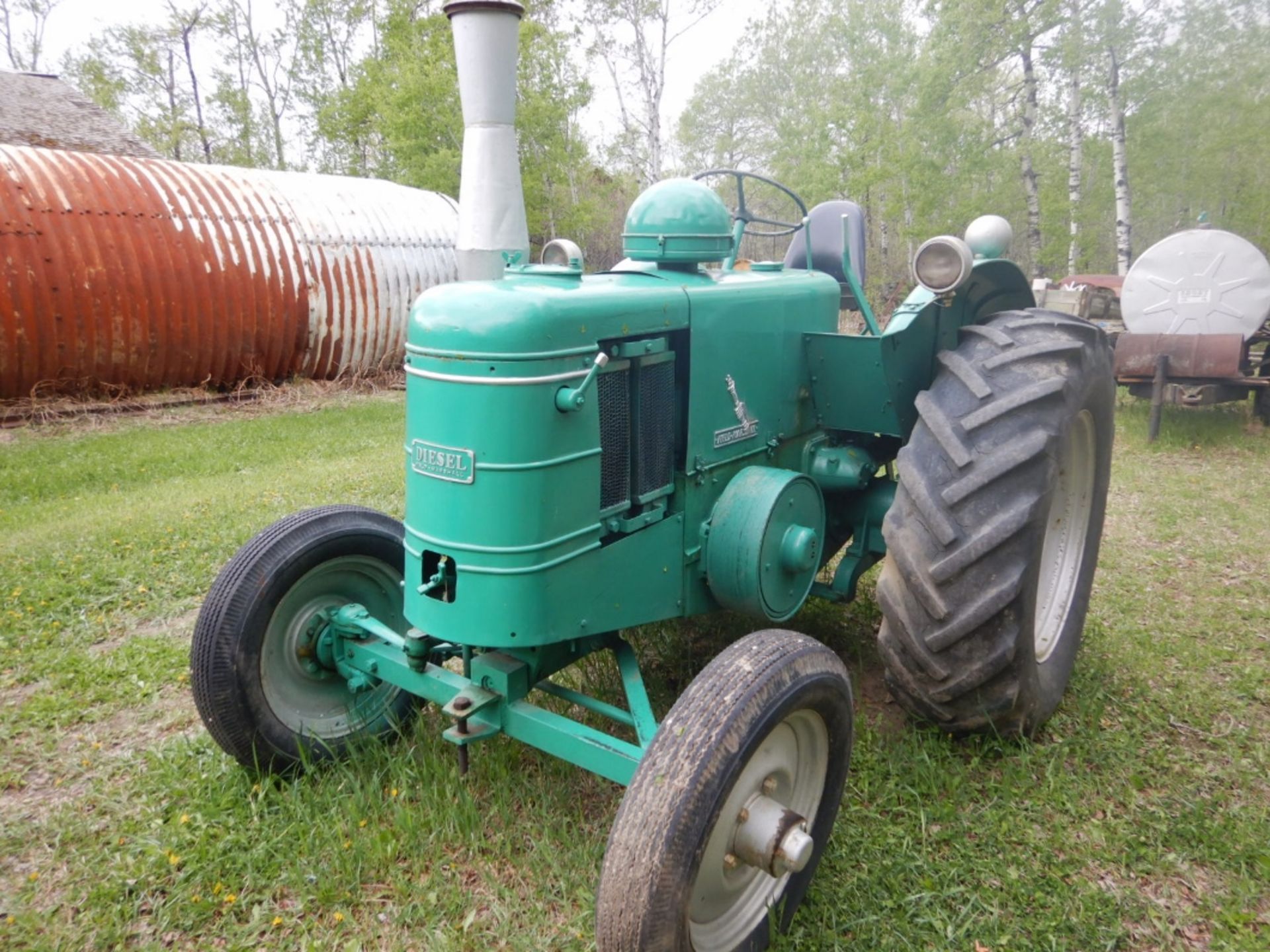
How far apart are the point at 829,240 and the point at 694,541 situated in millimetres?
1740

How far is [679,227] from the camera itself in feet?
9.25

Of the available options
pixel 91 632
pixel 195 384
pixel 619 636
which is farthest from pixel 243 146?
pixel 619 636

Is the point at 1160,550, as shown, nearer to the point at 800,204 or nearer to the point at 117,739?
the point at 800,204

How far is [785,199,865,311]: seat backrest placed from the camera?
12.4 ft

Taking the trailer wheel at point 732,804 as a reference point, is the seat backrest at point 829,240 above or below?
above

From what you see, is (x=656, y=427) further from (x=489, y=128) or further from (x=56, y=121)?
(x=56, y=121)

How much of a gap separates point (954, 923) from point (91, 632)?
12.5 ft

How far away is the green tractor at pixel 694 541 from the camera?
2074 millimetres

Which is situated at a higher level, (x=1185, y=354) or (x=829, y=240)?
(x=829, y=240)

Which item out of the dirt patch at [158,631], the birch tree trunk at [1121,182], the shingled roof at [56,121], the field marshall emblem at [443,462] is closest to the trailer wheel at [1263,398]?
the birch tree trunk at [1121,182]

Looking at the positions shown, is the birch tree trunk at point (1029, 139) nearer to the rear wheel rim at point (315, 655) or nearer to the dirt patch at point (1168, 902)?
the dirt patch at point (1168, 902)

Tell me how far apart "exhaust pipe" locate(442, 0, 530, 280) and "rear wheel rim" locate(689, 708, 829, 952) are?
7698mm

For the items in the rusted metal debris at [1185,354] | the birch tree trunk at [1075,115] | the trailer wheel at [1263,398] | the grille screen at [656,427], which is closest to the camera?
the grille screen at [656,427]

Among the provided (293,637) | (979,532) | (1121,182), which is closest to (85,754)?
(293,637)
